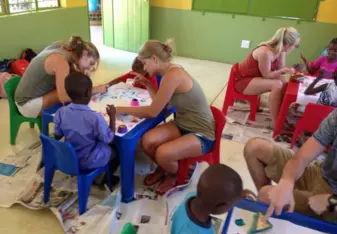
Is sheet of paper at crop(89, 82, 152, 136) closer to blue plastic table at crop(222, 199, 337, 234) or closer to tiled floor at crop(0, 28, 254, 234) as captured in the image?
tiled floor at crop(0, 28, 254, 234)

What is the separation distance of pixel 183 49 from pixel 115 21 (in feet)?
3.95

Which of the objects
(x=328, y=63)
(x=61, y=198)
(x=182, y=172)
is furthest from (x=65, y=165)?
(x=328, y=63)

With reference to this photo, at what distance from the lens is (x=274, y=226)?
1.37 metres

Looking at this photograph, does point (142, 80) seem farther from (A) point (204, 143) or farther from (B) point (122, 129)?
(A) point (204, 143)

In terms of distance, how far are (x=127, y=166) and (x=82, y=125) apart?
1.19 feet

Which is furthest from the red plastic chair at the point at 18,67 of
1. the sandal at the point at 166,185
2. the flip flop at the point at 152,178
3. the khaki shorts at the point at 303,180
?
the khaki shorts at the point at 303,180

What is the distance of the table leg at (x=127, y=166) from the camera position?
6.02 feet

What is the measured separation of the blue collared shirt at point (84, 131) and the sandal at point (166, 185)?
46cm

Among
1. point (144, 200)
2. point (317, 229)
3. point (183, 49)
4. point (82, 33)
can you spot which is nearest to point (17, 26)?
point (82, 33)

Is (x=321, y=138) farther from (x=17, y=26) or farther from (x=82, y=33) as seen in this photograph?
(x=82, y=33)

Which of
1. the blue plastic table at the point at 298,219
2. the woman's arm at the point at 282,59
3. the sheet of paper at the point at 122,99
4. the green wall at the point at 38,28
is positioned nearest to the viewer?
the blue plastic table at the point at 298,219

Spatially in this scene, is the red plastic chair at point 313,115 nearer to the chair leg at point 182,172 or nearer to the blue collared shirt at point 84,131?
the chair leg at point 182,172

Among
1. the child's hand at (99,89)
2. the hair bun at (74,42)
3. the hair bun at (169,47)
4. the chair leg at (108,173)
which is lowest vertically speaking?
the chair leg at (108,173)

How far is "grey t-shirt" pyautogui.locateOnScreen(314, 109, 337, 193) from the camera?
1.43 metres
